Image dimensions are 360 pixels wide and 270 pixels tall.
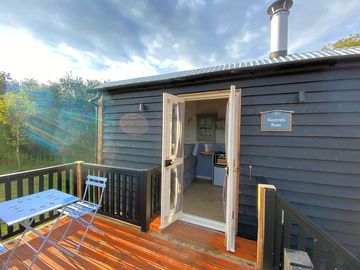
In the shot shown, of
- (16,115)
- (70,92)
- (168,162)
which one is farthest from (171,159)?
(70,92)

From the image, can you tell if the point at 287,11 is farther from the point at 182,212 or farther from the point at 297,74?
the point at 182,212

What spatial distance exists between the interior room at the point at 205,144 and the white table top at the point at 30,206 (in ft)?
9.84

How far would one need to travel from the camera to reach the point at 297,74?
7.23 feet

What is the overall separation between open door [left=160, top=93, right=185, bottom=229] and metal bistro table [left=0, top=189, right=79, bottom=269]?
4.02 ft

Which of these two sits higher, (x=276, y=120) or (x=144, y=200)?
(x=276, y=120)

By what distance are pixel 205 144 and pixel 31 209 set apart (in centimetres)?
459

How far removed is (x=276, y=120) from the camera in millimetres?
2299

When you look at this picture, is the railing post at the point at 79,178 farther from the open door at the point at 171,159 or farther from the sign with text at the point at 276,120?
the sign with text at the point at 276,120

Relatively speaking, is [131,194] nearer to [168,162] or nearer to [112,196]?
[112,196]

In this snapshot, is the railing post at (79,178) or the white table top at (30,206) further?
the railing post at (79,178)

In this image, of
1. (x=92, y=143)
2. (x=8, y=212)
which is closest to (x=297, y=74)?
(x=8, y=212)

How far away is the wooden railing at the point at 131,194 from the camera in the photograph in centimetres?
246

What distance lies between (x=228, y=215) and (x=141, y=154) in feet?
6.75

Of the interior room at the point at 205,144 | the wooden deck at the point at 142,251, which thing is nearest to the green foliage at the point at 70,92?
the interior room at the point at 205,144
